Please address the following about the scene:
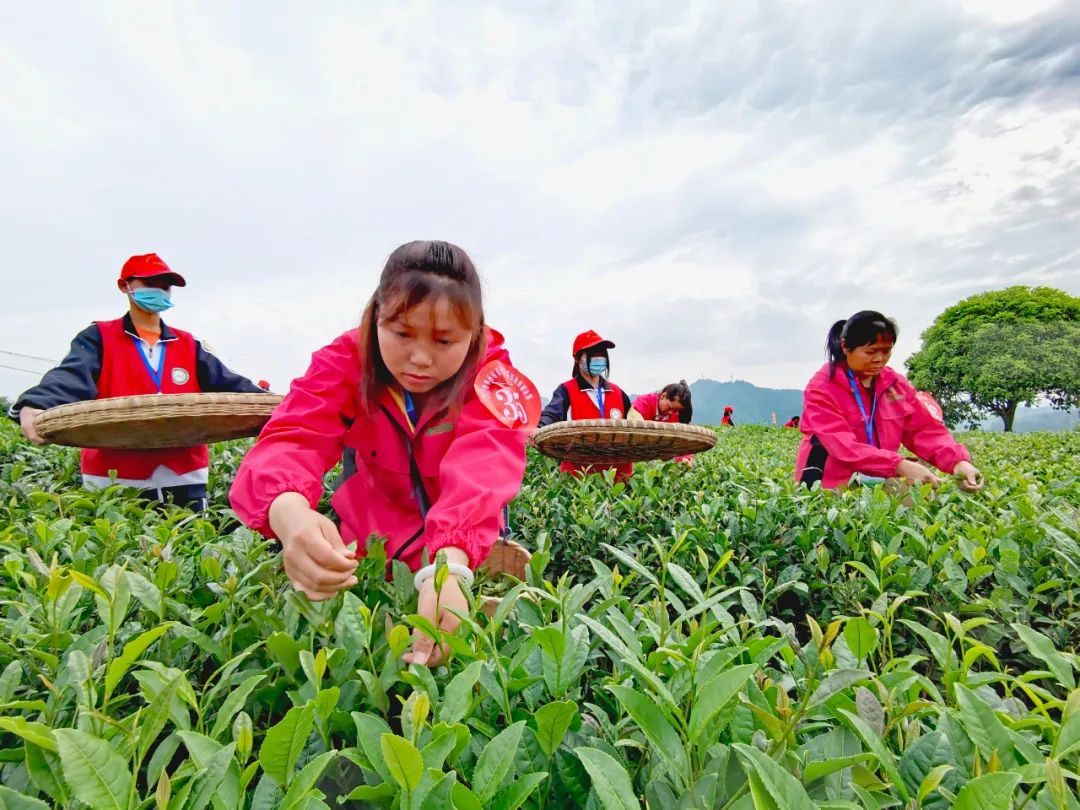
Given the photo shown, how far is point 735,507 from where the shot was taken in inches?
101

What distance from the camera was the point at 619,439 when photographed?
117 inches

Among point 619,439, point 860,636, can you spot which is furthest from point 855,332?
point 860,636

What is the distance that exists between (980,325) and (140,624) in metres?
38.8

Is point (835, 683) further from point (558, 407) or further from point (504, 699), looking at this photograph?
point (558, 407)

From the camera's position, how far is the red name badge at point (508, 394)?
1804 millimetres

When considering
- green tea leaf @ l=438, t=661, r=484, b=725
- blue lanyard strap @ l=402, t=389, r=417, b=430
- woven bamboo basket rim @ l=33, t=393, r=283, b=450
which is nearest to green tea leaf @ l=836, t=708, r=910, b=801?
green tea leaf @ l=438, t=661, r=484, b=725

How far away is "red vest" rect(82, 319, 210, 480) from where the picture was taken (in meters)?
3.14

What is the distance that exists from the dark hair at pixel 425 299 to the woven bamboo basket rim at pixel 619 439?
1023mm

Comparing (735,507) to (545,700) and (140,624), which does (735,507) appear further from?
(140,624)

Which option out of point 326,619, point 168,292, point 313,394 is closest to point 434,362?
point 313,394

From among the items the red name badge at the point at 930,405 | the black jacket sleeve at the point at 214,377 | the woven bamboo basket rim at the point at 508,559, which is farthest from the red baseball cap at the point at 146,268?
the red name badge at the point at 930,405

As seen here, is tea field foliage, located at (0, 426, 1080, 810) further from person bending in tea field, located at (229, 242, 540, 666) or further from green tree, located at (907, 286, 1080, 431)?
green tree, located at (907, 286, 1080, 431)

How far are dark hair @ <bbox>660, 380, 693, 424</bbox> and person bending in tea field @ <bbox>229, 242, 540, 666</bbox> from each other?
504cm

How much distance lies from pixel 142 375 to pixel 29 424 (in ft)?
3.25
